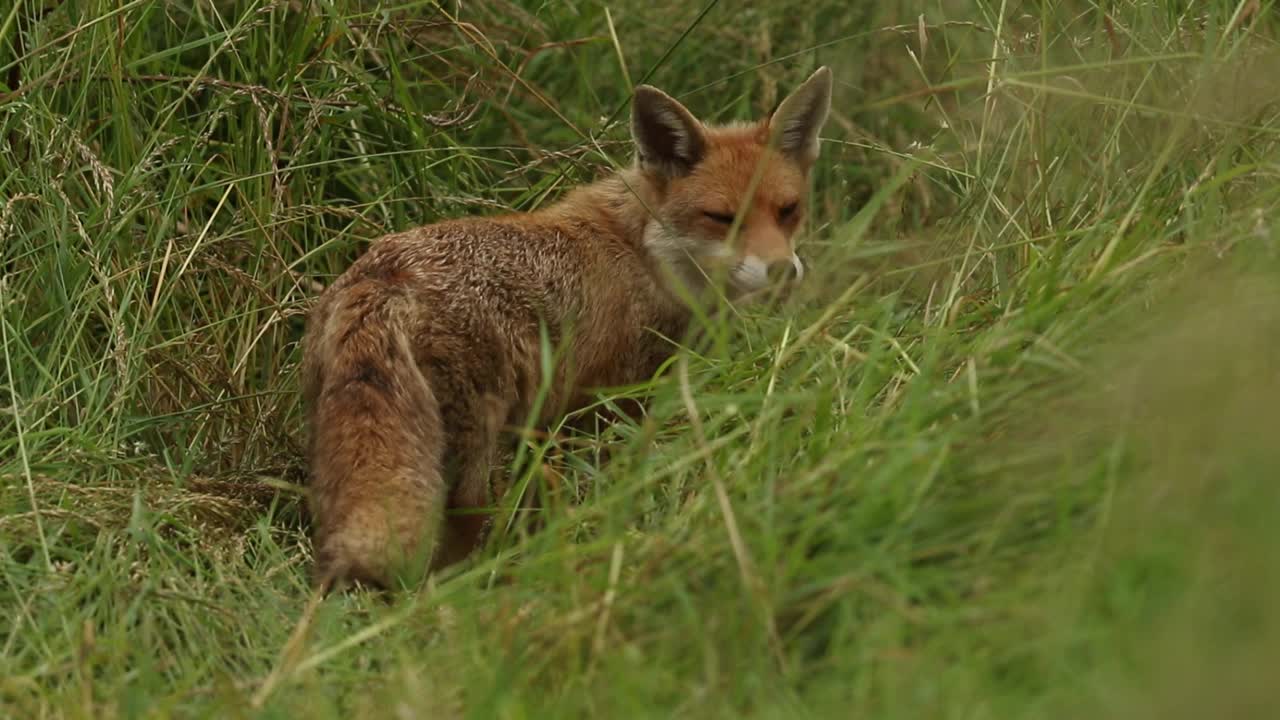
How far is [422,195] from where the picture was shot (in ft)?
16.3

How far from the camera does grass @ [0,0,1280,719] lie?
2.52 metres

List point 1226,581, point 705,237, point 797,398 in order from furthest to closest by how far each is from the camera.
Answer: point 705,237 < point 797,398 < point 1226,581

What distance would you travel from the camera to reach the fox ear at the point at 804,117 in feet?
15.0

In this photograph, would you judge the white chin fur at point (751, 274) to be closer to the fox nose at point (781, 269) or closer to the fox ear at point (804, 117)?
the fox nose at point (781, 269)

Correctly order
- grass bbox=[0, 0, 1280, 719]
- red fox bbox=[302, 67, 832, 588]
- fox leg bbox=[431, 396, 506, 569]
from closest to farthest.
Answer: grass bbox=[0, 0, 1280, 719]
red fox bbox=[302, 67, 832, 588]
fox leg bbox=[431, 396, 506, 569]

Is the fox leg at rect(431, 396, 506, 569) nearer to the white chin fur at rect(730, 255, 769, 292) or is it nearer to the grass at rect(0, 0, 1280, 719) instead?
the grass at rect(0, 0, 1280, 719)

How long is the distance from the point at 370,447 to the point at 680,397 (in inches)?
31.4

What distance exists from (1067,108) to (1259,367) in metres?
1.77

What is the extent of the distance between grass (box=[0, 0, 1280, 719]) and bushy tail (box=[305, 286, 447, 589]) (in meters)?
0.14

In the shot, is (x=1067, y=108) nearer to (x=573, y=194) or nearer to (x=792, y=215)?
(x=792, y=215)

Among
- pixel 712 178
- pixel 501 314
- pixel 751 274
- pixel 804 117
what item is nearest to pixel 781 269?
pixel 751 274

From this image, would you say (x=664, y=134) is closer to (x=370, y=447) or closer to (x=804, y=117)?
(x=804, y=117)

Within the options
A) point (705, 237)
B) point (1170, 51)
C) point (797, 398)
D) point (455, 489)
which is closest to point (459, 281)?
point (455, 489)

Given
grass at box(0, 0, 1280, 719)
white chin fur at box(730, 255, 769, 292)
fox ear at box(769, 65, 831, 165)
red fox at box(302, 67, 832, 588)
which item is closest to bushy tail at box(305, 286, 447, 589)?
red fox at box(302, 67, 832, 588)
